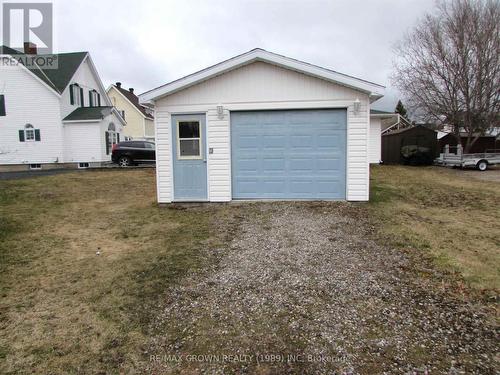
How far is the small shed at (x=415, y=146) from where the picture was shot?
67.8 ft

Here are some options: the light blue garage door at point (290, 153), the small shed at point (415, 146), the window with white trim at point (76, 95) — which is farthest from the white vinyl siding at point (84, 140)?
the small shed at point (415, 146)

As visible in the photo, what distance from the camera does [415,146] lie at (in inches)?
821

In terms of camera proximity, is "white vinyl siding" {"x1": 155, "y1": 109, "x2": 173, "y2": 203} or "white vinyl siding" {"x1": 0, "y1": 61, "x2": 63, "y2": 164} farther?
"white vinyl siding" {"x1": 0, "y1": 61, "x2": 63, "y2": 164}

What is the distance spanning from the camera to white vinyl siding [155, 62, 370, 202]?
323 inches

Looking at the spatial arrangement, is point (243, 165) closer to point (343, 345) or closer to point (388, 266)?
point (388, 266)

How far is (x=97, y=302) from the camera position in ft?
12.0

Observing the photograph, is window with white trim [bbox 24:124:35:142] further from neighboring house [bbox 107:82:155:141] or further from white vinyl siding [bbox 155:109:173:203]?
white vinyl siding [bbox 155:109:173:203]

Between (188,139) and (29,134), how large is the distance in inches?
634

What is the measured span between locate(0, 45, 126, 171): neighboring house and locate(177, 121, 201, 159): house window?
13.7m

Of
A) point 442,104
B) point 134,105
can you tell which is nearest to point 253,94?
point 442,104

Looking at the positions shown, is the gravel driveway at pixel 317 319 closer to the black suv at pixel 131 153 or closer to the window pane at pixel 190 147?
the window pane at pixel 190 147

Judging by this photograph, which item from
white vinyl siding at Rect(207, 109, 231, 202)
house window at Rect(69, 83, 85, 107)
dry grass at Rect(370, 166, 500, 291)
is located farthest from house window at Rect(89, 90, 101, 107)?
dry grass at Rect(370, 166, 500, 291)

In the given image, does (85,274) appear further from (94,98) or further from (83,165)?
(94,98)

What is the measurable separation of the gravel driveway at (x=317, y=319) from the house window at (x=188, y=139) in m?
4.04
